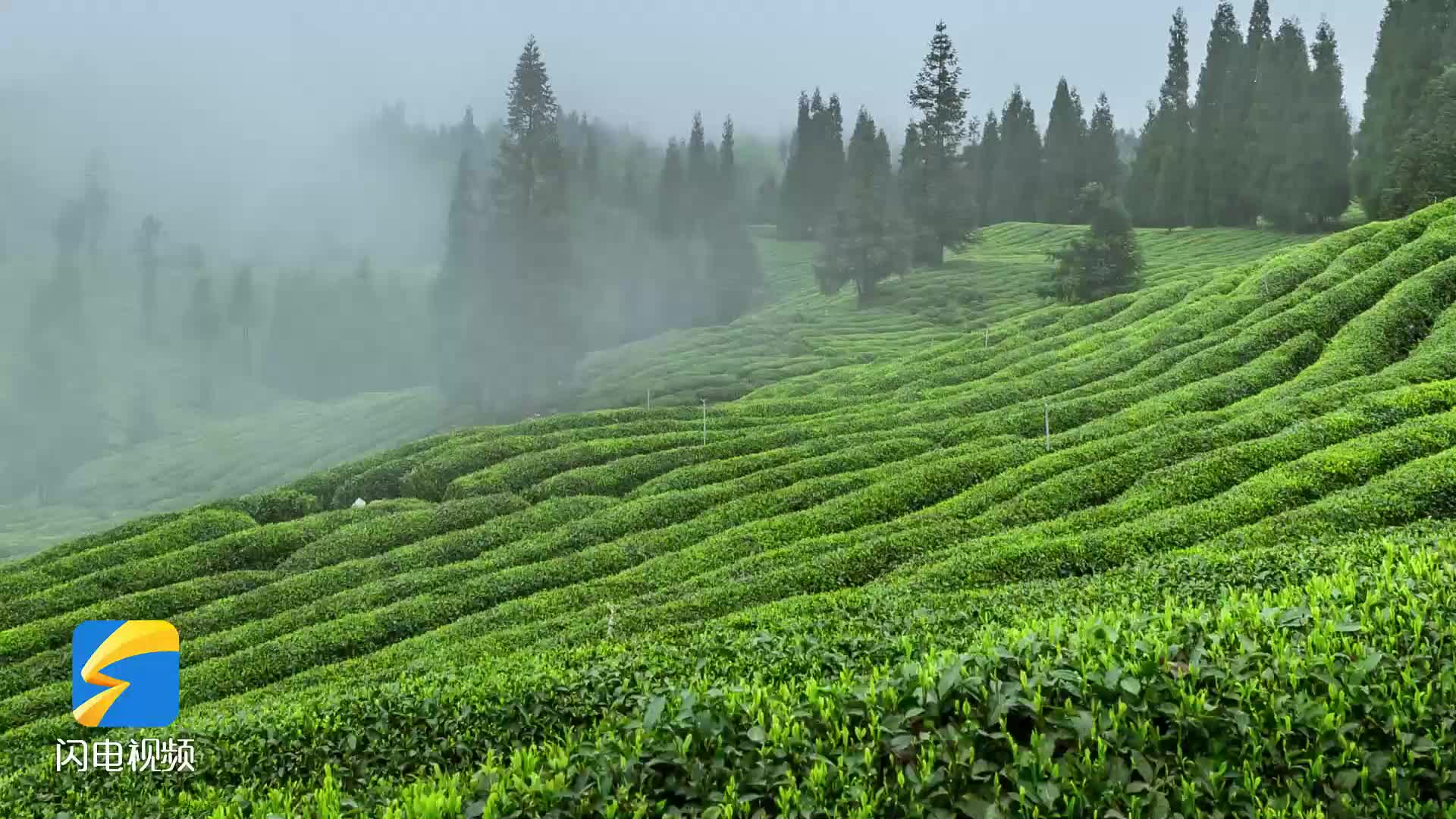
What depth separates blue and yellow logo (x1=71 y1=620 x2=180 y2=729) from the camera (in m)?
11.7

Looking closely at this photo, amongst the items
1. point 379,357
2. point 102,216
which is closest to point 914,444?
point 379,357

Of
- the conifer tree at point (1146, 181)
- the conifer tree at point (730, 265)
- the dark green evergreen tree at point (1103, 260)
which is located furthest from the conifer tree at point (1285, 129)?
the conifer tree at point (730, 265)

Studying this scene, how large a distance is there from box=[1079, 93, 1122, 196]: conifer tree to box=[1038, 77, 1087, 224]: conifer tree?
30.4 inches

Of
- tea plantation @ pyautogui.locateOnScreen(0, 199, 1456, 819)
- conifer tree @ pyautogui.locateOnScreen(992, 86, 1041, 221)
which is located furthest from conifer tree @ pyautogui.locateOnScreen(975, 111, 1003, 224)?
tea plantation @ pyautogui.locateOnScreen(0, 199, 1456, 819)

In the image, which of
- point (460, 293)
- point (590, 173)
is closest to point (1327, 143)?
point (460, 293)

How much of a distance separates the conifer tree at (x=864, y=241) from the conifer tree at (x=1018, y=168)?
35637 mm

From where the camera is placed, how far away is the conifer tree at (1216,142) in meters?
98.5

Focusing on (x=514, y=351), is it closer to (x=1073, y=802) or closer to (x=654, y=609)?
(x=654, y=609)

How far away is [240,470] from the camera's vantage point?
88312 millimetres

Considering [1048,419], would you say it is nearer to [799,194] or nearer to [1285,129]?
[1285,129]

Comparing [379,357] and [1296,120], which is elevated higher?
[1296,120]

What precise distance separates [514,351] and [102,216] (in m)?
140

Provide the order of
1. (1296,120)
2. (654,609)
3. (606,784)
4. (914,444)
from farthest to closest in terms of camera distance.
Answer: (1296,120) → (914,444) → (654,609) → (606,784)

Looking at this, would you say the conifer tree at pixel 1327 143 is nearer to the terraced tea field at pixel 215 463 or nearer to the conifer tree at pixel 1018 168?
the conifer tree at pixel 1018 168
